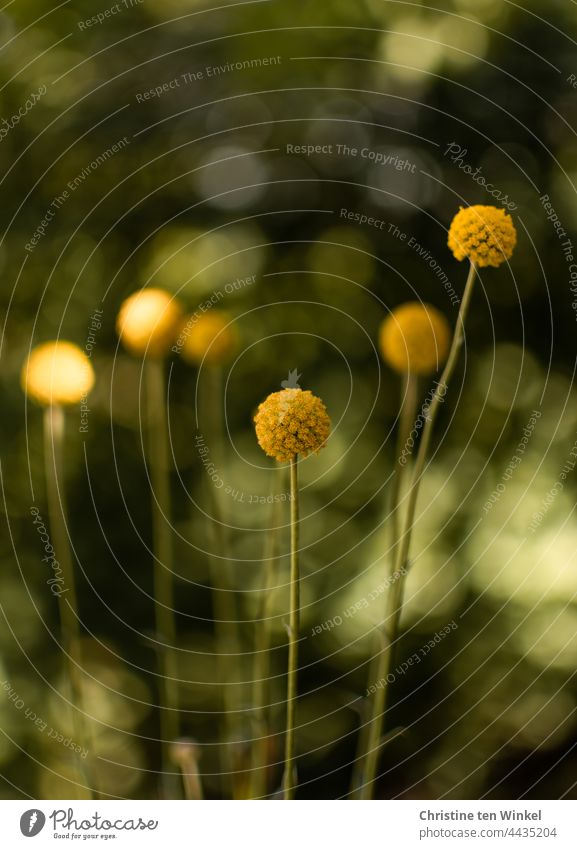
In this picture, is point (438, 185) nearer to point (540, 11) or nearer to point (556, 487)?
point (540, 11)

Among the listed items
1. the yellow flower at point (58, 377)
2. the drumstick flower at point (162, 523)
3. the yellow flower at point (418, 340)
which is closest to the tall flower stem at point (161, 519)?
the drumstick flower at point (162, 523)

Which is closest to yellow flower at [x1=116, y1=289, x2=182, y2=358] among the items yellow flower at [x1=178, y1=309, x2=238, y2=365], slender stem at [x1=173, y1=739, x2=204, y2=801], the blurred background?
yellow flower at [x1=178, y1=309, x2=238, y2=365]

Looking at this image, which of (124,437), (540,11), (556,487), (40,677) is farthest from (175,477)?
(540,11)

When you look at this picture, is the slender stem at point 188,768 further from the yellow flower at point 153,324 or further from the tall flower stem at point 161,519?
the yellow flower at point 153,324

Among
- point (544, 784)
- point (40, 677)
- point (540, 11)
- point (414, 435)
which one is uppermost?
point (540, 11)
